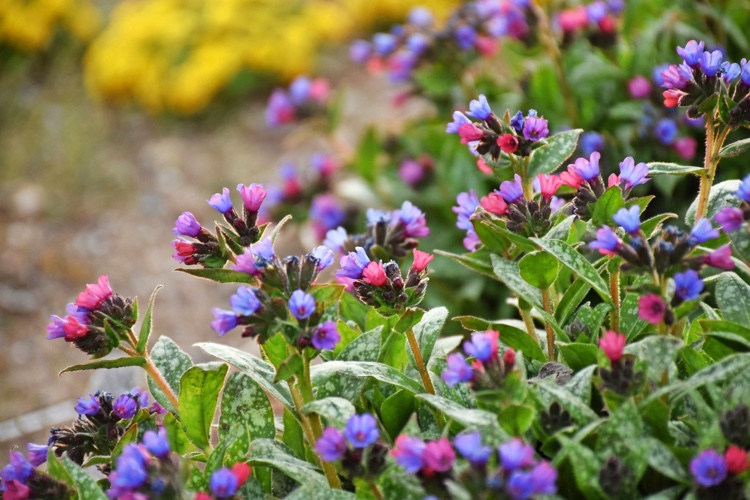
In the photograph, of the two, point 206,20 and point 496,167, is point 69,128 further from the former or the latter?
point 496,167

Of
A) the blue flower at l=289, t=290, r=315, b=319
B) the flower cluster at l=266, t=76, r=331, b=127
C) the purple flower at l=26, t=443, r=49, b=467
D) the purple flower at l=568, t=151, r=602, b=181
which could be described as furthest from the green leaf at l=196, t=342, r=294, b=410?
the flower cluster at l=266, t=76, r=331, b=127

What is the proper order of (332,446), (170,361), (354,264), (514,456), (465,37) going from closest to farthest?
(514,456), (332,446), (354,264), (170,361), (465,37)

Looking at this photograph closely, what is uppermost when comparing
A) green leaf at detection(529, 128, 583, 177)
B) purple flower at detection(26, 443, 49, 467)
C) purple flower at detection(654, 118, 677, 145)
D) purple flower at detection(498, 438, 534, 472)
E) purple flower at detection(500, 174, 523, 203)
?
purple flower at detection(654, 118, 677, 145)

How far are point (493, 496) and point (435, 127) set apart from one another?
85.8 inches

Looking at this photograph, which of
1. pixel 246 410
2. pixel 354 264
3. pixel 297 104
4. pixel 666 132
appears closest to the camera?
pixel 354 264

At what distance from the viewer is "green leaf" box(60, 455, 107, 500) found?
1338 mm

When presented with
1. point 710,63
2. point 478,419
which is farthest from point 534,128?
point 478,419

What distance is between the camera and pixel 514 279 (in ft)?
4.96

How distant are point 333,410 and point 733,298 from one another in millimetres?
728

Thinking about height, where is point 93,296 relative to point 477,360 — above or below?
above

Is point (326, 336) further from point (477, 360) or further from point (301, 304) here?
point (477, 360)

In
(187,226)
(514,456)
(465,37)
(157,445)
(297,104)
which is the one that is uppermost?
(297,104)

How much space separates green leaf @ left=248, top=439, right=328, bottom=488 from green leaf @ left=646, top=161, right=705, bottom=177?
79cm

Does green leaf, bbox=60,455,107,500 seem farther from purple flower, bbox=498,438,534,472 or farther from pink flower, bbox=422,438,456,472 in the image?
purple flower, bbox=498,438,534,472
